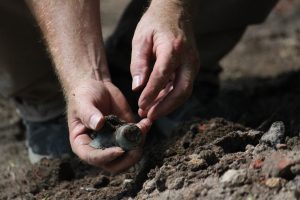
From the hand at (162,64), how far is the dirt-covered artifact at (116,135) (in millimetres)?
124

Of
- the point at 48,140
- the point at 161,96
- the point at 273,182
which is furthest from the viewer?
the point at 48,140

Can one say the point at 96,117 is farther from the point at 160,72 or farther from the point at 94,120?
the point at 160,72

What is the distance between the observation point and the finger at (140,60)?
2.26m

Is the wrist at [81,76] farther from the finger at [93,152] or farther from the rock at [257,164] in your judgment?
the rock at [257,164]

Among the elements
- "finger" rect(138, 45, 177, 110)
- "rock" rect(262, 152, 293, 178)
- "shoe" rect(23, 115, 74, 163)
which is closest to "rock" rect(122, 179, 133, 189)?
"finger" rect(138, 45, 177, 110)

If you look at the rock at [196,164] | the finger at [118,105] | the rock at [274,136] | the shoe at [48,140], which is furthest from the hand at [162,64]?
the shoe at [48,140]

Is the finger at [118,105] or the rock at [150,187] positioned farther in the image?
the finger at [118,105]

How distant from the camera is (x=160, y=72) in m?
2.20

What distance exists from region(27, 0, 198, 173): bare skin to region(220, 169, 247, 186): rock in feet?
1.21

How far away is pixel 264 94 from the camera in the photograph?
382cm

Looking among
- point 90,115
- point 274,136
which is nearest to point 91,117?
point 90,115

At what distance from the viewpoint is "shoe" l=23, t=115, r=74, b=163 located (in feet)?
10.4

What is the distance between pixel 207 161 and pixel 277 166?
0.28 meters

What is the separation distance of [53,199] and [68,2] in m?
0.78
